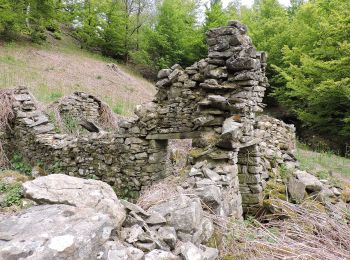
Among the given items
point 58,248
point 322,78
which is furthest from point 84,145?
point 322,78

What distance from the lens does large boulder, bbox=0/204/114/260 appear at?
1.53 m

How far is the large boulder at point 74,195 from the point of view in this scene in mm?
2125

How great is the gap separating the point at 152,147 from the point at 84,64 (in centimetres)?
1701

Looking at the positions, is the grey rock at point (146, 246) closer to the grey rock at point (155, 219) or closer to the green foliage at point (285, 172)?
the grey rock at point (155, 219)

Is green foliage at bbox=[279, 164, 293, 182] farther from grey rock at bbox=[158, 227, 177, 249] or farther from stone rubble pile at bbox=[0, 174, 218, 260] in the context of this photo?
grey rock at bbox=[158, 227, 177, 249]

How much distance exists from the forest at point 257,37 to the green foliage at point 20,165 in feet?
36.5

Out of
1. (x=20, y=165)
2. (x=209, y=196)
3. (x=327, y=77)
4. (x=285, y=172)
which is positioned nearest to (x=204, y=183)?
(x=209, y=196)

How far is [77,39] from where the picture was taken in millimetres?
29016

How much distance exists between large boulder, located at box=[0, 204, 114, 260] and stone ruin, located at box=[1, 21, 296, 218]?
4.96 ft

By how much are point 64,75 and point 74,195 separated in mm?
16990

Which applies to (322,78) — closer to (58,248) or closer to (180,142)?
(180,142)

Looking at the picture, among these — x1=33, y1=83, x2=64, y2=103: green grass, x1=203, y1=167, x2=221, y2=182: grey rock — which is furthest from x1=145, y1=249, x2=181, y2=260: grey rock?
x1=33, y1=83, x2=64, y2=103: green grass

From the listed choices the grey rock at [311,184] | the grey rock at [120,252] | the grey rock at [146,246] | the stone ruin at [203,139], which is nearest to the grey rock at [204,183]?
the stone ruin at [203,139]

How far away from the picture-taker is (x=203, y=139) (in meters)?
5.02
